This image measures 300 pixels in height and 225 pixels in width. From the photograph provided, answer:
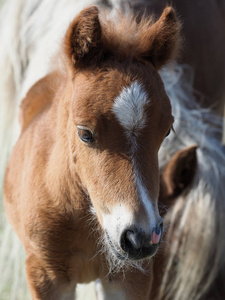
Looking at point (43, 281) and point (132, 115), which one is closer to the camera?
point (132, 115)

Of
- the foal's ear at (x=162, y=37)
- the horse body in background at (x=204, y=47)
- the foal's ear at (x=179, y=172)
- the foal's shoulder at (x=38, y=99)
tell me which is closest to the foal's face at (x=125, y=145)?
the foal's ear at (x=162, y=37)

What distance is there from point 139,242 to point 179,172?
1020 millimetres

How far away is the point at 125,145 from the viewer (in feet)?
5.88

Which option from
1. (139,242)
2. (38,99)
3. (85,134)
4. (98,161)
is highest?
(38,99)

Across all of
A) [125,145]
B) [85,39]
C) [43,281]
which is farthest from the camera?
[43,281]

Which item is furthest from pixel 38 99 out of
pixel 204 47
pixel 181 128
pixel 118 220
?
pixel 204 47

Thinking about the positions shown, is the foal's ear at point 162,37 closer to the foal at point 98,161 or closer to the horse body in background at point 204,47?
the foal at point 98,161

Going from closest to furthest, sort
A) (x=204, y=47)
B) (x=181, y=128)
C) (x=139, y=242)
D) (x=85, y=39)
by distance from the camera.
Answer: (x=139, y=242)
(x=85, y=39)
(x=181, y=128)
(x=204, y=47)

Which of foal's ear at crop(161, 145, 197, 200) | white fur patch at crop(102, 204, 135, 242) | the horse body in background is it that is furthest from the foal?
the horse body in background

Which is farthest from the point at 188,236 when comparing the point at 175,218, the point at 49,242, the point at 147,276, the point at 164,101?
the point at 164,101

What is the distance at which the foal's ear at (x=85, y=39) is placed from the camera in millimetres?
1893

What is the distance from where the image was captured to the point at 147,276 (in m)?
2.19

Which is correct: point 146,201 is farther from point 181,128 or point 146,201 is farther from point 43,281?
point 181,128

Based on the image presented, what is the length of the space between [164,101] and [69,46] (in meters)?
0.41
